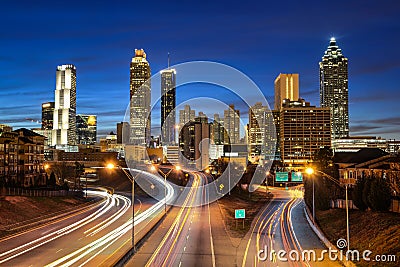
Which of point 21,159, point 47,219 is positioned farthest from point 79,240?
point 21,159

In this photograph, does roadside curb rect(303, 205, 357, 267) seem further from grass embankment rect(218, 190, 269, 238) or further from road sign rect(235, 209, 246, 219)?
road sign rect(235, 209, 246, 219)

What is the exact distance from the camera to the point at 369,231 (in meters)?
38.9

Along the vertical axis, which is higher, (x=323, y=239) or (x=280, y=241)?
(x=323, y=239)

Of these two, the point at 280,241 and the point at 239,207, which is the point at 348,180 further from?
the point at 280,241

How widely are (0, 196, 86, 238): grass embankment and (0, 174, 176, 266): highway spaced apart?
2254 millimetres

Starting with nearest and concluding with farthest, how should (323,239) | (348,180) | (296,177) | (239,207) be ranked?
(323,239) < (239,207) < (348,180) < (296,177)

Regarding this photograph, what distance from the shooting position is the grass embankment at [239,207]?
163ft

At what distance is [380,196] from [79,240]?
1175 inches

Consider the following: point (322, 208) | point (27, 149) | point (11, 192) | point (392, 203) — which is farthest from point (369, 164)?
point (27, 149)


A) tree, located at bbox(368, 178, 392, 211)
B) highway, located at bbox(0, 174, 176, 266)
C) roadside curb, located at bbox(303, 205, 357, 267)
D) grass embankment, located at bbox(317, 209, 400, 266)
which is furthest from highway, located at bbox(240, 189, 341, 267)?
highway, located at bbox(0, 174, 176, 266)

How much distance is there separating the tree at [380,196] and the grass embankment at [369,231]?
0.94 meters

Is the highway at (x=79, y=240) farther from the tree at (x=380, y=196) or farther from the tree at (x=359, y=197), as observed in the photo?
the tree at (x=380, y=196)

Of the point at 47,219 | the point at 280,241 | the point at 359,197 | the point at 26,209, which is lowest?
the point at 280,241

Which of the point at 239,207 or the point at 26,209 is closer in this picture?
the point at 26,209
